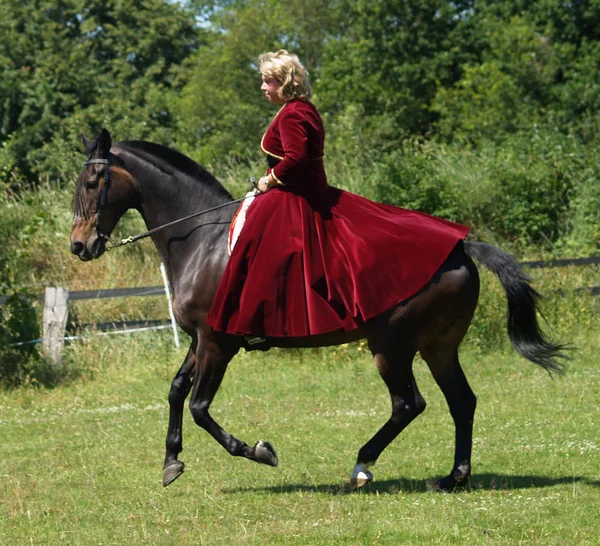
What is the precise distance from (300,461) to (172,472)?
153 cm

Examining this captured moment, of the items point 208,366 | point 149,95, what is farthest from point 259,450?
point 149,95

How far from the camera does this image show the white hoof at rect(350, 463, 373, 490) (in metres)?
6.95

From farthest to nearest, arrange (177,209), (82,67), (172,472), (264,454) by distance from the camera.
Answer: (82,67) < (177,209) < (172,472) < (264,454)

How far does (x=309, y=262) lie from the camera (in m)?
6.75

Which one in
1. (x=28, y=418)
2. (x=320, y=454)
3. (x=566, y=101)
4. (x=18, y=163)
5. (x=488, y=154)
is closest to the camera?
(x=320, y=454)

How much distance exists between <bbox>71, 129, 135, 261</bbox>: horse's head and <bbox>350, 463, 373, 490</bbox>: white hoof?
2442 mm

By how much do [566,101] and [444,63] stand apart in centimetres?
796

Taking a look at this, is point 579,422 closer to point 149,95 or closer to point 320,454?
point 320,454

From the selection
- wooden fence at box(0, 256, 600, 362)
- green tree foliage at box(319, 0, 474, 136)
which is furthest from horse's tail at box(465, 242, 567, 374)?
Answer: green tree foliage at box(319, 0, 474, 136)

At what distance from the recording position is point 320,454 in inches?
343

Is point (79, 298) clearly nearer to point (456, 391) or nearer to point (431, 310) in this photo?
point (456, 391)

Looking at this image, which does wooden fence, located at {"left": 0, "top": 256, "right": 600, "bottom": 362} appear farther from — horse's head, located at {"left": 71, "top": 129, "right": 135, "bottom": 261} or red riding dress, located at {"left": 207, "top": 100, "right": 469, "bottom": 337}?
red riding dress, located at {"left": 207, "top": 100, "right": 469, "bottom": 337}

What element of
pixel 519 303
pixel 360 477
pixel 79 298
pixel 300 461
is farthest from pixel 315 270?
pixel 79 298

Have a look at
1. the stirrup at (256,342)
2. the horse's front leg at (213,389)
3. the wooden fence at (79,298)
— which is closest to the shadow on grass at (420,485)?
the horse's front leg at (213,389)
